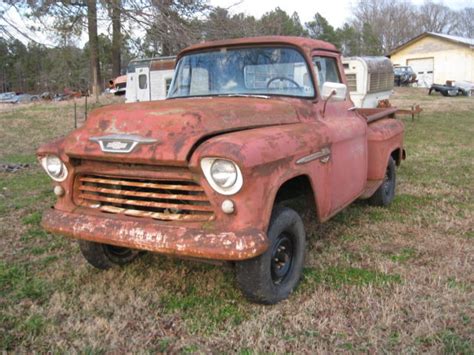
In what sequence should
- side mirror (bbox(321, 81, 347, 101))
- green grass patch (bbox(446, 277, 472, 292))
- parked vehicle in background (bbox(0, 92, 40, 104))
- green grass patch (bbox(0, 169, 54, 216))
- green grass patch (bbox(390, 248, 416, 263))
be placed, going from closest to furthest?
green grass patch (bbox(446, 277, 472, 292)) → side mirror (bbox(321, 81, 347, 101)) → green grass patch (bbox(390, 248, 416, 263)) → green grass patch (bbox(0, 169, 54, 216)) → parked vehicle in background (bbox(0, 92, 40, 104))

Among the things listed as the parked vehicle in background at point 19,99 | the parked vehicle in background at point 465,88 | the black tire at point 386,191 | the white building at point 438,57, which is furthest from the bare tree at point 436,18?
the black tire at point 386,191

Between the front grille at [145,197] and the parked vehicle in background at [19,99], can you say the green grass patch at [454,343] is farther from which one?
the parked vehicle in background at [19,99]

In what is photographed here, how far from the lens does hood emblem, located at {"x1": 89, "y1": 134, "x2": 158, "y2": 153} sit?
2938 millimetres

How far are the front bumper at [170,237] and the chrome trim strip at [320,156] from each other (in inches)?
28.1

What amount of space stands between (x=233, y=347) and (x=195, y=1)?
Answer: 302 inches

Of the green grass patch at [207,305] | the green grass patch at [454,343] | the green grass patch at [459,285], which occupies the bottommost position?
the green grass patch at [454,343]

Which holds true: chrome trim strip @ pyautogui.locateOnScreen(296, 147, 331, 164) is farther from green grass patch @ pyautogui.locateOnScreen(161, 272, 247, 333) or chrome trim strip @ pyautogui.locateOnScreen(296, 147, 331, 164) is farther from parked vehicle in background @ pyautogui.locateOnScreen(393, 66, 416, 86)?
parked vehicle in background @ pyautogui.locateOnScreen(393, 66, 416, 86)

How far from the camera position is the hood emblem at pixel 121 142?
2938 millimetres

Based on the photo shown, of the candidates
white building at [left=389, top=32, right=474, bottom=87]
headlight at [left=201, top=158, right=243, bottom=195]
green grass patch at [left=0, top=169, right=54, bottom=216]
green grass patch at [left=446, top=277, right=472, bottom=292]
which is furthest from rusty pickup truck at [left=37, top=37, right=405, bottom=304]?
white building at [left=389, top=32, right=474, bottom=87]

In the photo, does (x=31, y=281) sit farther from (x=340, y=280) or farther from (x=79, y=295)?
(x=340, y=280)

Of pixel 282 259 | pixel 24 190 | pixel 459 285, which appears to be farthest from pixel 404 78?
pixel 282 259

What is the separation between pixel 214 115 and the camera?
3154mm

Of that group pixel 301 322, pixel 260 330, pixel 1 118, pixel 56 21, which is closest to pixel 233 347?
pixel 260 330

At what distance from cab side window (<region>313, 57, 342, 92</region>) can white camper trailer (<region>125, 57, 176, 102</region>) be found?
881cm
